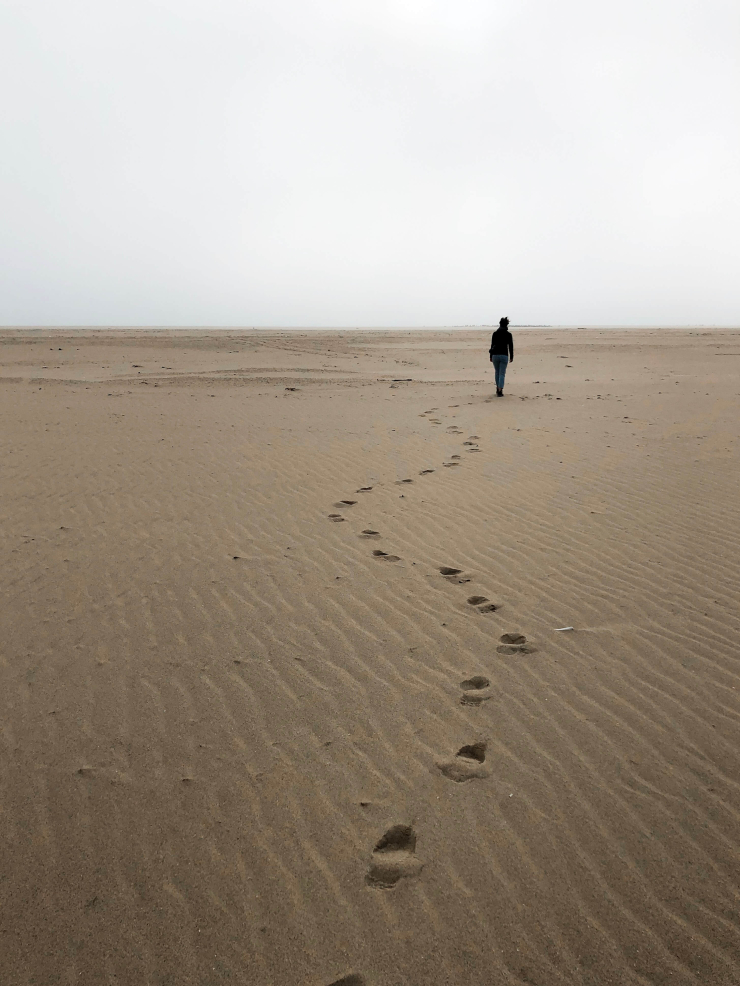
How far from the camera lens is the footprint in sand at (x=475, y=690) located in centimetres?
321

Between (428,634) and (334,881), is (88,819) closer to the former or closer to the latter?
(334,881)

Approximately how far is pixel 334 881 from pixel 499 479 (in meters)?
5.66

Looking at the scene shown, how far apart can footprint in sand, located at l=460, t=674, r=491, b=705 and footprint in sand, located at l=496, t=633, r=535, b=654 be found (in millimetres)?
333

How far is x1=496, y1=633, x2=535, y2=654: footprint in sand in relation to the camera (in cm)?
366

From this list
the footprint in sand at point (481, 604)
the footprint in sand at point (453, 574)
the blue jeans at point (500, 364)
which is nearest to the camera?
the footprint in sand at point (481, 604)

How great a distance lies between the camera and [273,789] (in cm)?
266

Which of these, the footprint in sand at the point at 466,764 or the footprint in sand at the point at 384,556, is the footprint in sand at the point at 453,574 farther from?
the footprint in sand at the point at 466,764

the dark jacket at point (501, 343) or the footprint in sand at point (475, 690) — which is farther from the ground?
the dark jacket at point (501, 343)

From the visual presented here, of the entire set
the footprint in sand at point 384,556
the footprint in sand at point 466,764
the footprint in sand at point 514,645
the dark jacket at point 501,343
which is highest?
the dark jacket at point 501,343

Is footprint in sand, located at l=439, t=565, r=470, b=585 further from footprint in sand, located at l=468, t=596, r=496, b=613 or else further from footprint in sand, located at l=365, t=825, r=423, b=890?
footprint in sand, located at l=365, t=825, r=423, b=890

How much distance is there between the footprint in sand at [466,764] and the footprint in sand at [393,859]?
35 cm

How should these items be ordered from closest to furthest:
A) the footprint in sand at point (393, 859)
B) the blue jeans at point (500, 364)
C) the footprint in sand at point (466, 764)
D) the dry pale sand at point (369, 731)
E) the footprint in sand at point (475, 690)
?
the dry pale sand at point (369, 731) < the footprint in sand at point (393, 859) < the footprint in sand at point (466, 764) < the footprint in sand at point (475, 690) < the blue jeans at point (500, 364)

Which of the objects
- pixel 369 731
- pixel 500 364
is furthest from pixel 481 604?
pixel 500 364

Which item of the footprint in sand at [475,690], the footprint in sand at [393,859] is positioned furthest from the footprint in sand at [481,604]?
the footprint in sand at [393,859]
